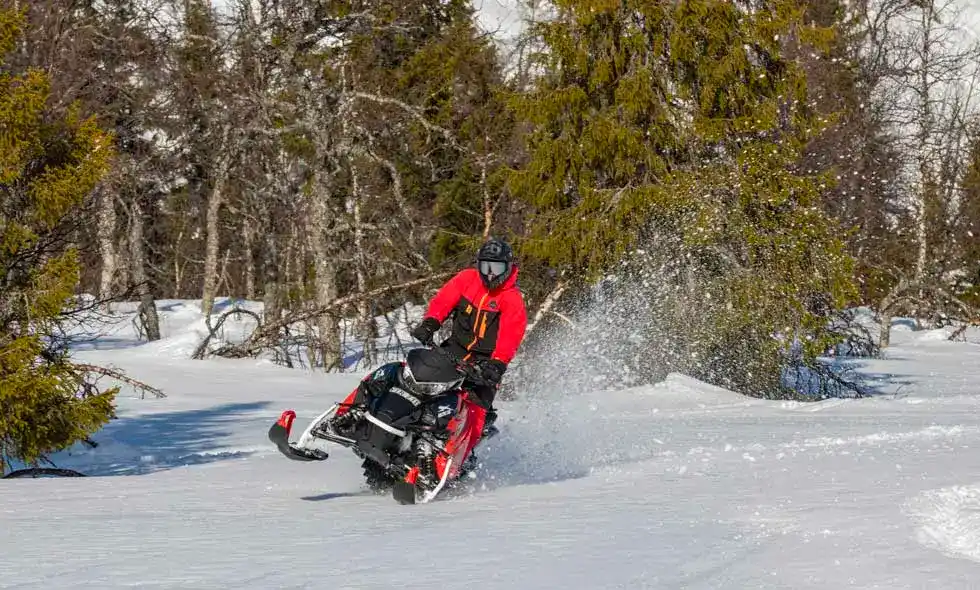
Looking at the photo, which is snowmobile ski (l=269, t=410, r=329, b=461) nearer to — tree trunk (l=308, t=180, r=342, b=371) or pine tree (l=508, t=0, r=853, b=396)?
pine tree (l=508, t=0, r=853, b=396)

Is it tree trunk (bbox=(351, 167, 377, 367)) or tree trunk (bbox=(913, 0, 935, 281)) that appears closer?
tree trunk (bbox=(351, 167, 377, 367))

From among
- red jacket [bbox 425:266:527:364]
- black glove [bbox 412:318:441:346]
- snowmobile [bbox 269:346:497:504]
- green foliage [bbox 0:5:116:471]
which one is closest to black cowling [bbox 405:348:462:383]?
snowmobile [bbox 269:346:497:504]

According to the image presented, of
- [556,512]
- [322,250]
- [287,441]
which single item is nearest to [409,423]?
[287,441]

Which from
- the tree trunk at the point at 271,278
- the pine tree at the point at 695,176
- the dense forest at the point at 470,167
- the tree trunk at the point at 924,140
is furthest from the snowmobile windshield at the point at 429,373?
the tree trunk at the point at 924,140

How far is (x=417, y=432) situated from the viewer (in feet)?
25.5

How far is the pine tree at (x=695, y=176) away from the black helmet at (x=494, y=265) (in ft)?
31.3

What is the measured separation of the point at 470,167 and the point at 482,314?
20361 mm

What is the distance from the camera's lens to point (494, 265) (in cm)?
814

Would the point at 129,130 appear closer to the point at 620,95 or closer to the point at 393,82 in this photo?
the point at 393,82

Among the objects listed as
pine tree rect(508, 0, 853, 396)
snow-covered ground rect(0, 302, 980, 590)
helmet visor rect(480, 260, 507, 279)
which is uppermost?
pine tree rect(508, 0, 853, 396)

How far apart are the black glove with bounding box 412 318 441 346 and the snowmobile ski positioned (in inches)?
37.7

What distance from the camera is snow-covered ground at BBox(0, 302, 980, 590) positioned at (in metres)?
4.98

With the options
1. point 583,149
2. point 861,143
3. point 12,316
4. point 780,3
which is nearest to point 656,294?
point 583,149

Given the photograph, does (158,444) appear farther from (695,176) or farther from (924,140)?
(924,140)
